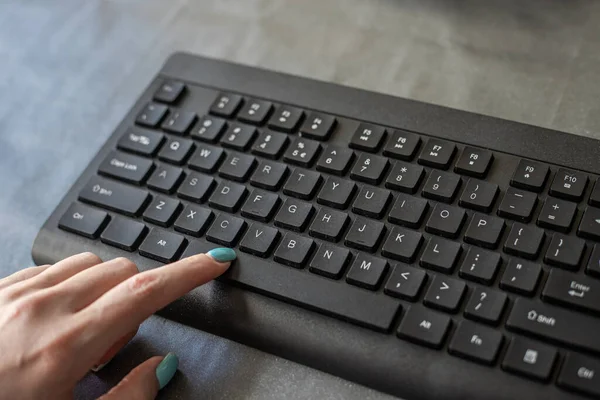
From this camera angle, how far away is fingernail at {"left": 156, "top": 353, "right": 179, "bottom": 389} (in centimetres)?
49

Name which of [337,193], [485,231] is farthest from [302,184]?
[485,231]

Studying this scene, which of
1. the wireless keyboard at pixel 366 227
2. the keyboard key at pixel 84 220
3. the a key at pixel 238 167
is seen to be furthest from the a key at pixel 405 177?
the keyboard key at pixel 84 220

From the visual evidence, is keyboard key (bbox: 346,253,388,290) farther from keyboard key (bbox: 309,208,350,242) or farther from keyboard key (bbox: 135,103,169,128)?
keyboard key (bbox: 135,103,169,128)

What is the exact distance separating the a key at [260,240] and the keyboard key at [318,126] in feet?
0.29

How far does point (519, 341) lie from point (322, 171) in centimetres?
19

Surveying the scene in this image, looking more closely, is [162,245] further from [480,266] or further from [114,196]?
[480,266]

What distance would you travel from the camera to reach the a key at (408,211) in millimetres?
497

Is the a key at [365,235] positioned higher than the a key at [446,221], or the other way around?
the a key at [446,221]

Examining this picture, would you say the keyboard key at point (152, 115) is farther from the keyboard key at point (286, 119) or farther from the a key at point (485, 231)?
the a key at point (485, 231)

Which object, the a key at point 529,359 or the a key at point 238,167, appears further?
the a key at point 238,167

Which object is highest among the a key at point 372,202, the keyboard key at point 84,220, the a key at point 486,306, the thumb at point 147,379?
the a key at point 372,202

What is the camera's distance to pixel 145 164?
22.8 inches

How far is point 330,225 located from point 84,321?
0.17 m

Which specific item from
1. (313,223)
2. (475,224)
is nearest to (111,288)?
(313,223)
